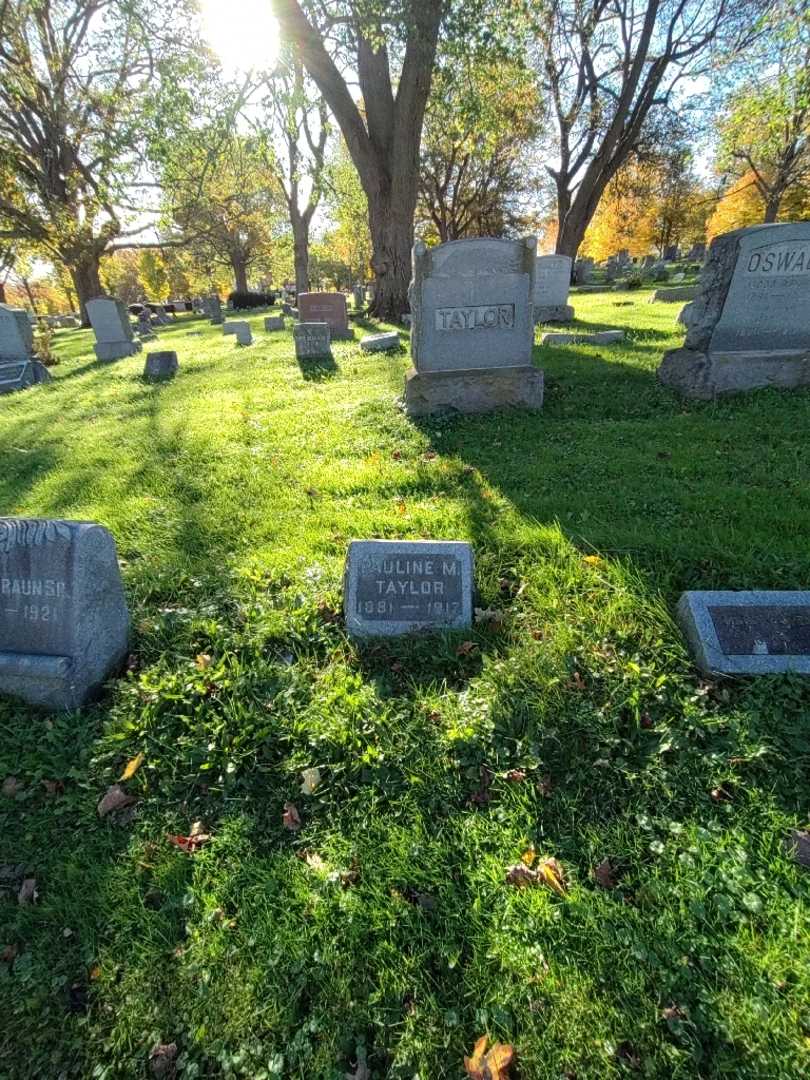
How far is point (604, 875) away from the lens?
73.8 inches

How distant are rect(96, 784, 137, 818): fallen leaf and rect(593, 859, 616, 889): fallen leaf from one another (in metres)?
1.93

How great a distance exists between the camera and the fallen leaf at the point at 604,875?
1854mm

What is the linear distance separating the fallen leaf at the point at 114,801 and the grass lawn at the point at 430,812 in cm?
5

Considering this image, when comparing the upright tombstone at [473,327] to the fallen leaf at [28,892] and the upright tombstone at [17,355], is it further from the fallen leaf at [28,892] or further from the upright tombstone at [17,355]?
the upright tombstone at [17,355]

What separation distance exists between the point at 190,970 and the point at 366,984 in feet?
1.92

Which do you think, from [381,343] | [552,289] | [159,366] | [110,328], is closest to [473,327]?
[381,343]

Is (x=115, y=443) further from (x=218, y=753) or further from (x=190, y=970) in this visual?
(x=190, y=970)

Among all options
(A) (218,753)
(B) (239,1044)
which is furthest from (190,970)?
(A) (218,753)

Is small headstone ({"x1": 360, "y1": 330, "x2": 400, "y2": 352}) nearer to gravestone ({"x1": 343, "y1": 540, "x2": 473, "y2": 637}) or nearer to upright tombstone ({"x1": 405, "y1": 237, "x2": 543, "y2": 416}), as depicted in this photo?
upright tombstone ({"x1": 405, "y1": 237, "x2": 543, "y2": 416})

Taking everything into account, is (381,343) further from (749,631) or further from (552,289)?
(749,631)

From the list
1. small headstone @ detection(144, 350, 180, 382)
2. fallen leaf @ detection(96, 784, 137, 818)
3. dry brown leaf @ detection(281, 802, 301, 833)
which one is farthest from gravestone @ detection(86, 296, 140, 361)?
dry brown leaf @ detection(281, 802, 301, 833)

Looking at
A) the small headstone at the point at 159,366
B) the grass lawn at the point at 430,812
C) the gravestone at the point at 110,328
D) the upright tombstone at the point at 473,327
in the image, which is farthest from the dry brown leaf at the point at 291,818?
the gravestone at the point at 110,328

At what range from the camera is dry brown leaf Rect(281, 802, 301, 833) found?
2.13 meters

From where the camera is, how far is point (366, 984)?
1.65 metres
